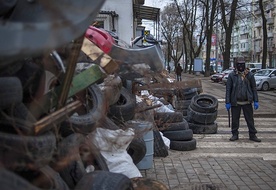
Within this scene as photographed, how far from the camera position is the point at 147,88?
7598mm

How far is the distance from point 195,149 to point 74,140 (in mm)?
5610

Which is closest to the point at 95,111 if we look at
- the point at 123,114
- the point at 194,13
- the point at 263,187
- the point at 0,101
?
the point at 123,114

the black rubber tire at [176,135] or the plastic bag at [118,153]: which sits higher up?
the plastic bag at [118,153]

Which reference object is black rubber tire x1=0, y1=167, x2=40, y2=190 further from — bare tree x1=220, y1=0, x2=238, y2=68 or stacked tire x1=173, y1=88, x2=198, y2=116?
bare tree x1=220, y1=0, x2=238, y2=68

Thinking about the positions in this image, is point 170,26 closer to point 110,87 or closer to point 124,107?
point 124,107

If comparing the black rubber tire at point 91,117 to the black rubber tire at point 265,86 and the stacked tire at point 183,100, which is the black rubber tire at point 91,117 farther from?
the black rubber tire at point 265,86

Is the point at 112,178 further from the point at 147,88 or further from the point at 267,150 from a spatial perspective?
the point at 267,150

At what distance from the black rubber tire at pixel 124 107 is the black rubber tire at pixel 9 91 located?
11.0 feet

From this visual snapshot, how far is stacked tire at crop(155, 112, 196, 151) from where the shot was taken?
838 centimetres

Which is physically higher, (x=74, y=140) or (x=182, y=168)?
(x=74, y=140)

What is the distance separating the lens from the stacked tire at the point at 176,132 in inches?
330

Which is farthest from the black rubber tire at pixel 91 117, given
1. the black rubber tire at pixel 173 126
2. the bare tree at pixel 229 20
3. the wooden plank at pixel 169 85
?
the bare tree at pixel 229 20

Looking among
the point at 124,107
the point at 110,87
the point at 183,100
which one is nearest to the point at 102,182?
the point at 110,87

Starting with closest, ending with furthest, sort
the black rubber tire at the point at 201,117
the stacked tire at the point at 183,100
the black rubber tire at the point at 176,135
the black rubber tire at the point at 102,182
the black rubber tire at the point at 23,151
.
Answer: the black rubber tire at the point at 23,151, the black rubber tire at the point at 102,182, the black rubber tire at the point at 176,135, the black rubber tire at the point at 201,117, the stacked tire at the point at 183,100
